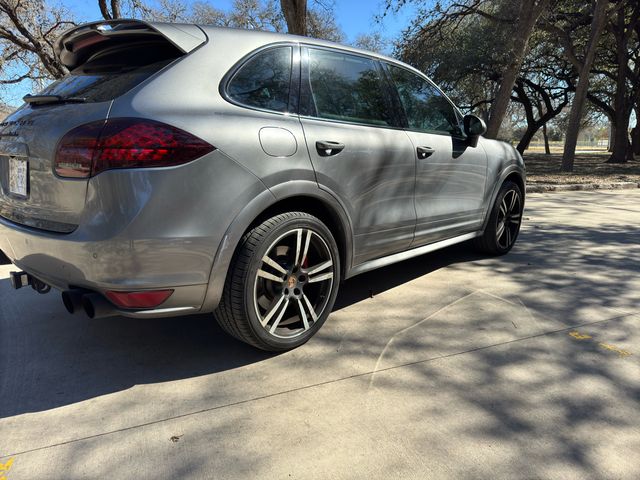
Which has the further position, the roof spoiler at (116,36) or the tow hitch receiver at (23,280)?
the tow hitch receiver at (23,280)

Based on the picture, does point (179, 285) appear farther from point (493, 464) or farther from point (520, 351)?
point (520, 351)

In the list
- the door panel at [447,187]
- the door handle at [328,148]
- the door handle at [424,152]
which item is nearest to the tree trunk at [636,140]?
the door panel at [447,187]

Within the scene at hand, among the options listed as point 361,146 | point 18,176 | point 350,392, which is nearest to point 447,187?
point 361,146

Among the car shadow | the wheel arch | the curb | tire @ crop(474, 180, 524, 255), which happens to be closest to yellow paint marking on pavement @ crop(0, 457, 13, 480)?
the car shadow

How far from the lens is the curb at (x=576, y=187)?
11.3 metres

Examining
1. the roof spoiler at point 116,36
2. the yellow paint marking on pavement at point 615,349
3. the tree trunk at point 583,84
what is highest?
the tree trunk at point 583,84

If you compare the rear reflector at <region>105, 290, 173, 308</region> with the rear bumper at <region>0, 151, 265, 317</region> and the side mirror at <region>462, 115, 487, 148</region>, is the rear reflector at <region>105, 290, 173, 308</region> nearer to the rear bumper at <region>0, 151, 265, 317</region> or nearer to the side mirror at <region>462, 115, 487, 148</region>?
the rear bumper at <region>0, 151, 265, 317</region>

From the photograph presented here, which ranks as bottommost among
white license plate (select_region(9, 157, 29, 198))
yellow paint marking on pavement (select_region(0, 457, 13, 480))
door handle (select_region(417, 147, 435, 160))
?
yellow paint marking on pavement (select_region(0, 457, 13, 480))

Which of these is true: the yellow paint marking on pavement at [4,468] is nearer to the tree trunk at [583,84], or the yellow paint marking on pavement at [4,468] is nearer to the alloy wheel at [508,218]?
the alloy wheel at [508,218]

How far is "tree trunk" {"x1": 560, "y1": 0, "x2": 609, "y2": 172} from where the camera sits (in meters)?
14.2

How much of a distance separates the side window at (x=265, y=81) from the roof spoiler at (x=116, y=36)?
282 mm

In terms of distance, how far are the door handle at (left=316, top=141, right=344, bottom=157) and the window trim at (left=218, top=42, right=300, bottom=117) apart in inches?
9.2

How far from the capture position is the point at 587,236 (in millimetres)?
6086

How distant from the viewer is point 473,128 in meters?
4.17
